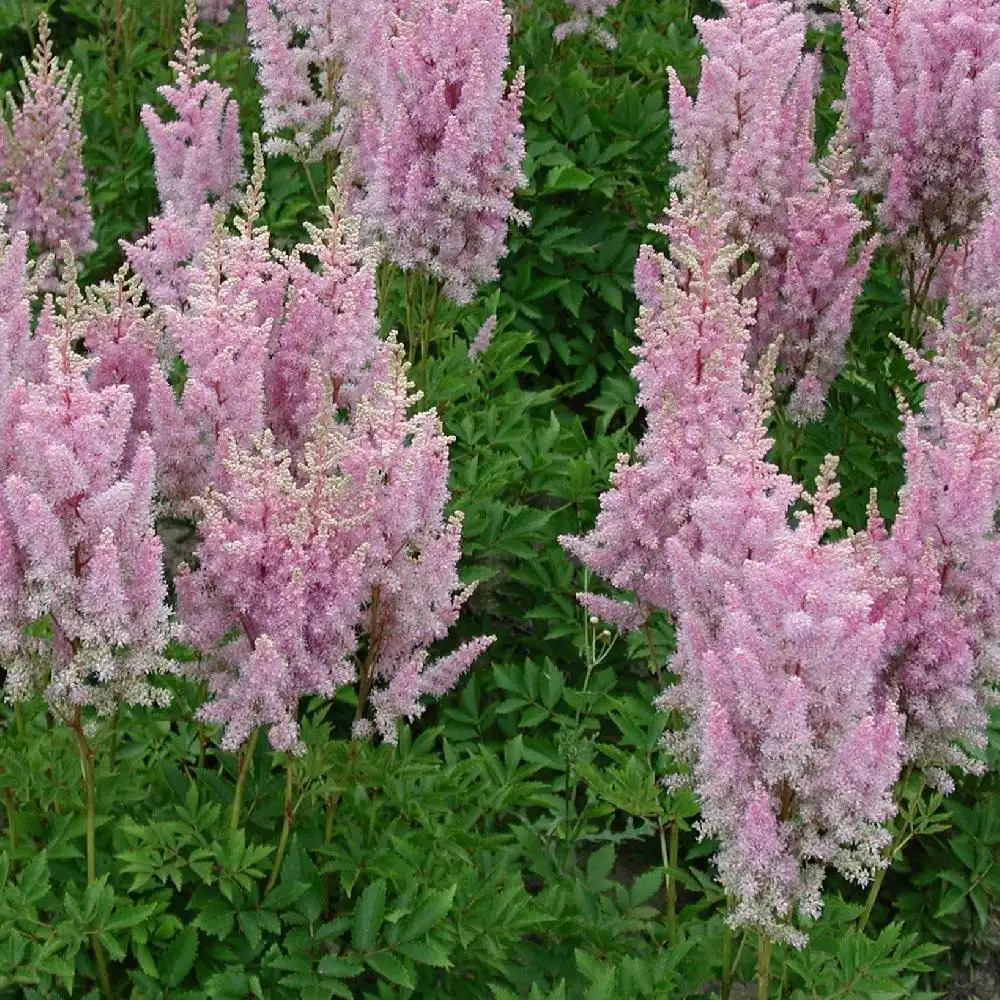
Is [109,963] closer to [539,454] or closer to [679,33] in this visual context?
[539,454]

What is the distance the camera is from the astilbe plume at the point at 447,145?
189 inches

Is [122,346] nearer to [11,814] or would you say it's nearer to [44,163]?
[11,814]

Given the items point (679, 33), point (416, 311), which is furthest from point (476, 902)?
point (679, 33)

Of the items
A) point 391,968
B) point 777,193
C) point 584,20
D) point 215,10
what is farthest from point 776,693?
point 215,10

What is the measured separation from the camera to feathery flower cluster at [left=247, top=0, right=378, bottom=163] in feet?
18.8

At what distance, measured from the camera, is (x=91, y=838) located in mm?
3658

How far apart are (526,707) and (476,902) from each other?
1.46 metres

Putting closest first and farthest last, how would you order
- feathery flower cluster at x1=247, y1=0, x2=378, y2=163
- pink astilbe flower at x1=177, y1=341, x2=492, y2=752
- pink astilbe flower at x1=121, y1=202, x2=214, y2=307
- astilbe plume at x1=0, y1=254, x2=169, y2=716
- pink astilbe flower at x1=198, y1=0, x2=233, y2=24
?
astilbe plume at x1=0, y1=254, x2=169, y2=716
pink astilbe flower at x1=177, y1=341, x2=492, y2=752
pink astilbe flower at x1=121, y1=202, x2=214, y2=307
feathery flower cluster at x1=247, y1=0, x2=378, y2=163
pink astilbe flower at x1=198, y1=0, x2=233, y2=24

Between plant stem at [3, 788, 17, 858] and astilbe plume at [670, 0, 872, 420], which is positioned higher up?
astilbe plume at [670, 0, 872, 420]

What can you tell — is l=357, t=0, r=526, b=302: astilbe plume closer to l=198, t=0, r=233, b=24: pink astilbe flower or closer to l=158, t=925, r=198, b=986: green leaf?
l=158, t=925, r=198, b=986: green leaf

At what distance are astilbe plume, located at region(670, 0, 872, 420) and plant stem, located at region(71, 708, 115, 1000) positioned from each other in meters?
2.85

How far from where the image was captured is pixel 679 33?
8836 mm

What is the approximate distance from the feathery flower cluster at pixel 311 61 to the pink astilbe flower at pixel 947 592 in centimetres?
296

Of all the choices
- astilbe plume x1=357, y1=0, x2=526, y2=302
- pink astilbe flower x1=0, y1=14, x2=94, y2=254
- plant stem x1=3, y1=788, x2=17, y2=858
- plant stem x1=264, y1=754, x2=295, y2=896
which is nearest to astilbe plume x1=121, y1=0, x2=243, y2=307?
pink astilbe flower x1=0, y1=14, x2=94, y2=254
